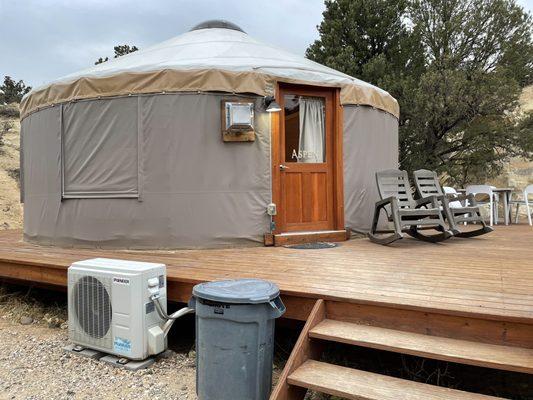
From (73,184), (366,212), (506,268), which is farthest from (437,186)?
(73,184)

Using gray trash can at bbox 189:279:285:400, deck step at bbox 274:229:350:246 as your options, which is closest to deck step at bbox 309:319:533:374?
gray trash can at bbox 189:279:285:400

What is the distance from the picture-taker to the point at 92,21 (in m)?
16.6

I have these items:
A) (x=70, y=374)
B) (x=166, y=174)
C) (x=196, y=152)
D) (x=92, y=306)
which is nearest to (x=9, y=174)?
(x=166, y=174)

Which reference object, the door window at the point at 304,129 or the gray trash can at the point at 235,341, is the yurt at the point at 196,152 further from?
the gray trash can at the point at 235,341

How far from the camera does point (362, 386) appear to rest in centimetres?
178

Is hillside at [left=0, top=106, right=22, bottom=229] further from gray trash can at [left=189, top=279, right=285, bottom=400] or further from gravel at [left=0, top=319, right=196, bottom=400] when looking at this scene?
gray trash can at [left=189, top=279, right=285, bottom=400]

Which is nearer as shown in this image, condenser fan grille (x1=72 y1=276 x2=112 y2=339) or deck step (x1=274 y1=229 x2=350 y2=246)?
condenser fan grille (x1=72 y1=276 x2=112 y2=339)

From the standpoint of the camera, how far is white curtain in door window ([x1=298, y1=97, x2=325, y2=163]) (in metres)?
4.62

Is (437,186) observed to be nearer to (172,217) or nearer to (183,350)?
(172,217)

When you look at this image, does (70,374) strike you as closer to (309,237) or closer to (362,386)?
(362,386)

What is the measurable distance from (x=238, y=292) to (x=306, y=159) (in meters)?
2.89

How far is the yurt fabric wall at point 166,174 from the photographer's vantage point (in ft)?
13.7

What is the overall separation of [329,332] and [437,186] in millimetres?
3464

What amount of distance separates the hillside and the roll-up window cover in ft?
21.7
